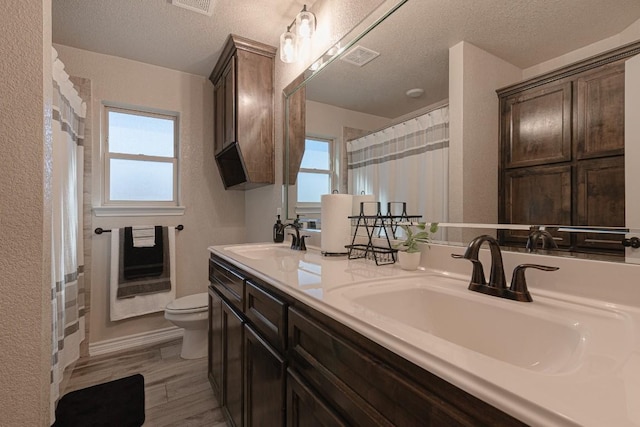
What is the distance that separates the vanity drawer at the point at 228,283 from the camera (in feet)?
4.30

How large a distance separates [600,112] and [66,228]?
2.55 m

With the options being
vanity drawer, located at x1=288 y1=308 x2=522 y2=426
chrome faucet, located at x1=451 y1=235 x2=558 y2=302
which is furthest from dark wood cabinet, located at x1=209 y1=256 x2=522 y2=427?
chrome faucet, located at x1=451 y1=235 x2=558 y2=302

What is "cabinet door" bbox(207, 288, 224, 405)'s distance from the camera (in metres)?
1.64

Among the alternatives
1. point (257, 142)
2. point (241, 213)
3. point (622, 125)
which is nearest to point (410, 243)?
point (622, 125)

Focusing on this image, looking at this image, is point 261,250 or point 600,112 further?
point 261,250

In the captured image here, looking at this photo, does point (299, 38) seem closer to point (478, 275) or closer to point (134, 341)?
point (478, 275)

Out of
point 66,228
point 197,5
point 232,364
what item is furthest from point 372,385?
point 197,5

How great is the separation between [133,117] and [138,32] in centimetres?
77

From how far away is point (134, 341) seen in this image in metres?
2.55

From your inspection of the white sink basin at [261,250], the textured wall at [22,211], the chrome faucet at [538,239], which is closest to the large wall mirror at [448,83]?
the chrome faucet at [538,239]

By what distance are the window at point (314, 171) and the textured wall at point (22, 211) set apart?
1293mm

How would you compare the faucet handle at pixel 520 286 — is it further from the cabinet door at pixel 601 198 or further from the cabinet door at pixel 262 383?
the cabinet door at pixel 262 383

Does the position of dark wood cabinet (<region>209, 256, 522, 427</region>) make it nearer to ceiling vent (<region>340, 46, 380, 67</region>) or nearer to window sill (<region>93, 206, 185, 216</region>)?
ceiling vent (<region>340, 46, 380, 67</region>)

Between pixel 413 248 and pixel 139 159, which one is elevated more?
pixel 139 159
